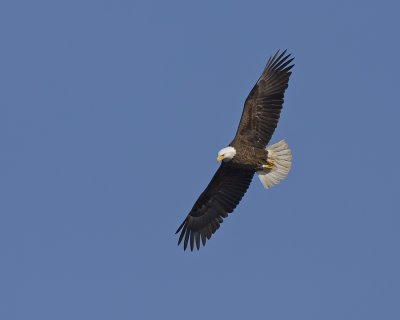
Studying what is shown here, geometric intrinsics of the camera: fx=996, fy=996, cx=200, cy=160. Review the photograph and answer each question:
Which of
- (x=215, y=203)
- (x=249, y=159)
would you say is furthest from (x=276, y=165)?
(x=215, y=203)

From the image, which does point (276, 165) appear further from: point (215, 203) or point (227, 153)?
point (215, 203)

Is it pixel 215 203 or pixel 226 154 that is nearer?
pixel 226 154

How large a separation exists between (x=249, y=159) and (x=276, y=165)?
486mm

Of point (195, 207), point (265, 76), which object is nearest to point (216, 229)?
point (195, 207)

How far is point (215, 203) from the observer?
1459cm

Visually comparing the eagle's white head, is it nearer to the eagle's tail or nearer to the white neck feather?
the white neck feather

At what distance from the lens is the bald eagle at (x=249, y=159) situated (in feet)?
45.7

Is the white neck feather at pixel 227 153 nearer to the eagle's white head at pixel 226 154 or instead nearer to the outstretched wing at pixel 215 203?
the eagle's white head at pixel 226 154

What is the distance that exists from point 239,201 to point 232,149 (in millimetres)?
1024

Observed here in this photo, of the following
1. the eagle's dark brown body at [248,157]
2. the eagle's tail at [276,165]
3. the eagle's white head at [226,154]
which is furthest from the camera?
the eagle's tail at [276,165]

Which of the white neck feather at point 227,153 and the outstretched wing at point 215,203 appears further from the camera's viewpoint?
the outstretched wing at point 215,203

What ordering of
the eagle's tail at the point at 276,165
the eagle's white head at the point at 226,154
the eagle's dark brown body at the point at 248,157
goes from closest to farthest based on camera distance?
the eagle's white head at the point at 226,154 → the eagle's dark brown body at the point at 248,157 → the eagle's tail at the point at 276,165

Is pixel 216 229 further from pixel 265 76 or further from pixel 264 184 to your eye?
pixel 265 76

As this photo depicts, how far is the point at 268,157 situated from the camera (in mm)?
14102
